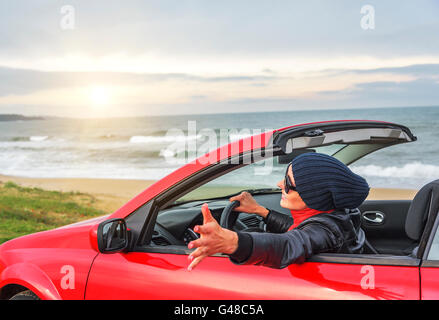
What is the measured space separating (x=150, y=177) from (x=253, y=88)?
41547 millimetres

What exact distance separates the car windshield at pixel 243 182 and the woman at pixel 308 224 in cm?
92

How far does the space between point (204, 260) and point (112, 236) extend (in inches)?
18.6

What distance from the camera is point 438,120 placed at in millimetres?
44844

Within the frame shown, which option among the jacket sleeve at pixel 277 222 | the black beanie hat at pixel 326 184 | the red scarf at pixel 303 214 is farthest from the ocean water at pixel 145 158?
the black beanie hat at pixel 326 184

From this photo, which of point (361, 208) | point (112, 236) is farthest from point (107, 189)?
point (112, 236)

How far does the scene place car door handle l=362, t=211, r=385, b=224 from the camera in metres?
3.67

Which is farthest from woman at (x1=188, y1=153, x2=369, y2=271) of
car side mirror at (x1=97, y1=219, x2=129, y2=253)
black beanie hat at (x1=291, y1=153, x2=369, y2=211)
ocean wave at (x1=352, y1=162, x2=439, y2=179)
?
ocean wave at (x1=352, y1=162, x2=439, y2=179)

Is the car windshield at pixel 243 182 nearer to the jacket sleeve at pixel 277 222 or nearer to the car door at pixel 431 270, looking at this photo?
the jacket sleeve at pixel 277 222

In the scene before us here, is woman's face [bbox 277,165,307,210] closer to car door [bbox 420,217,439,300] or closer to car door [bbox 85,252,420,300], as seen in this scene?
car door [bbox 85,252,420,300]

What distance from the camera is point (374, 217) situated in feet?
12.1

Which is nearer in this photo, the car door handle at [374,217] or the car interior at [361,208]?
the car interior at [361,208]

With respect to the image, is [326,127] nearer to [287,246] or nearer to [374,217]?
[287,246]

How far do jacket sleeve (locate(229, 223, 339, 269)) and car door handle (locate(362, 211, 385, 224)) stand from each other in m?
1.77

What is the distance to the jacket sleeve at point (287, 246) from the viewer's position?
1787 millimetres
